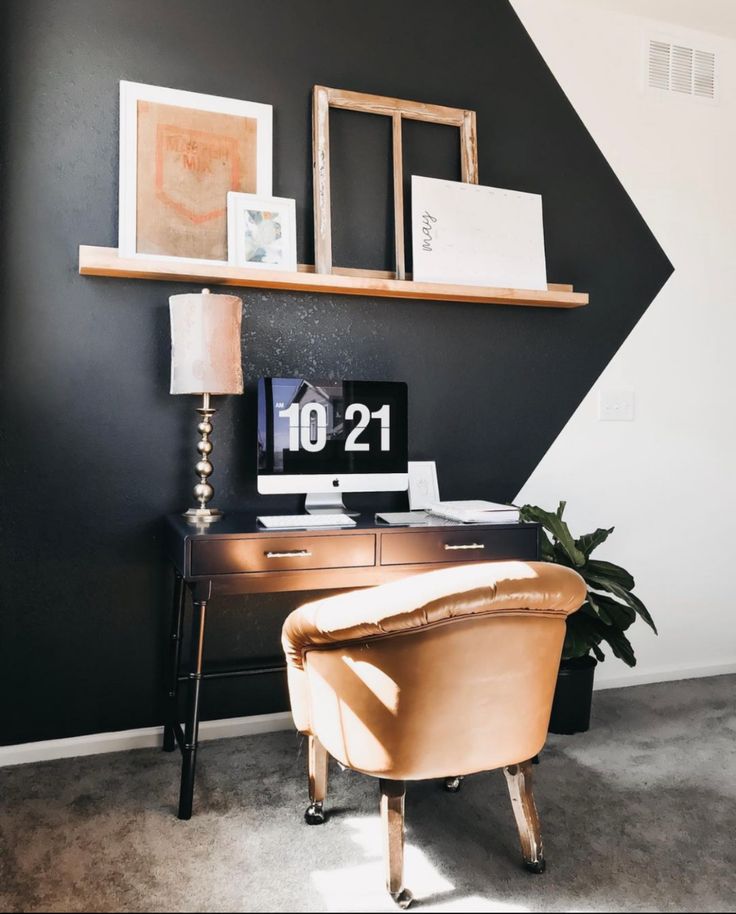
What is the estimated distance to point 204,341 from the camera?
7.57ft

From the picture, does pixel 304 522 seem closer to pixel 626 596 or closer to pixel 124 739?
pixel 124 739

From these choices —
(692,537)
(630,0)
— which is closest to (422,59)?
(630,0)

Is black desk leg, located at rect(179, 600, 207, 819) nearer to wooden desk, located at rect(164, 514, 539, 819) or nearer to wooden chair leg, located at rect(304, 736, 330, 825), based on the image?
wooden desk, located at rect(164, 514, 539, 819)

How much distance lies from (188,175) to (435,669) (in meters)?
1.81

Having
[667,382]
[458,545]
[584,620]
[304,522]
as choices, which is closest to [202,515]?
[304,522]

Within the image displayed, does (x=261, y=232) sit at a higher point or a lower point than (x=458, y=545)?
higher

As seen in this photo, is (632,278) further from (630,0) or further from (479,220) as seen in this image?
(630,0)

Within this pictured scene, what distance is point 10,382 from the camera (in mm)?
2379

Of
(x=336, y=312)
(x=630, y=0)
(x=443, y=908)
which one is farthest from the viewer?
(x=630, y=0)

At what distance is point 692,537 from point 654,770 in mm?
1296

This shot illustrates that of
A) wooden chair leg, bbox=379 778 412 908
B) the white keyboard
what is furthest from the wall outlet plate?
wooden chair leg, bbox=379 778 412 908

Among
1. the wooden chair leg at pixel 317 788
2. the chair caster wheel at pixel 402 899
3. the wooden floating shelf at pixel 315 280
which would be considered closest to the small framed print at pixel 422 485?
the wooden floating shelf at pixel 315 280

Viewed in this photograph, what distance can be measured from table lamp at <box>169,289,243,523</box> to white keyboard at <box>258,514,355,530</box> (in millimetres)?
228

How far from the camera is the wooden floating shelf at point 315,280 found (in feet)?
7.76
